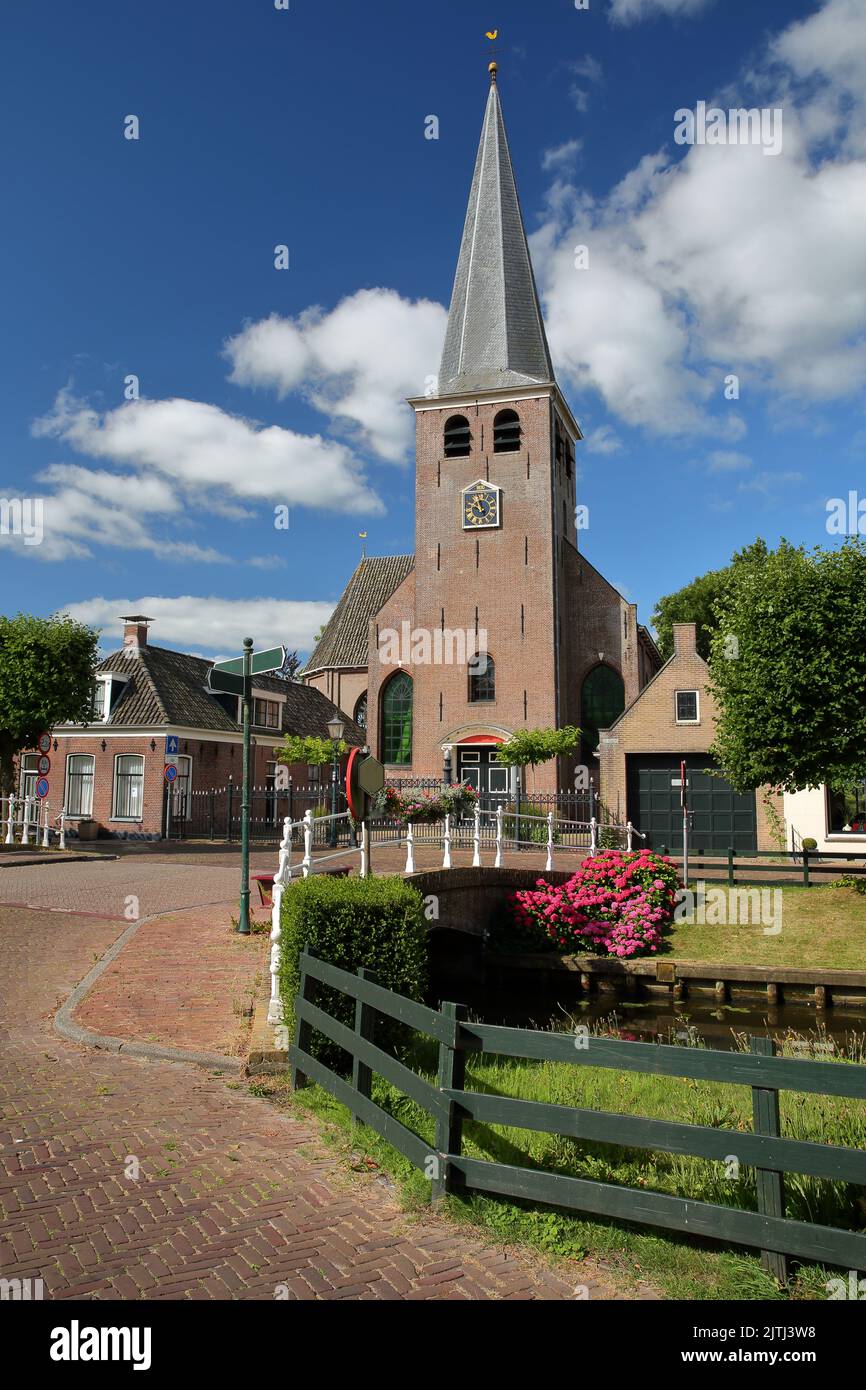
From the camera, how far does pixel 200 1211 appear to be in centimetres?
411

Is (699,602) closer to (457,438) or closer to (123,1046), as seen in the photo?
(457,438)

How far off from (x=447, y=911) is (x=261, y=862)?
6.52m

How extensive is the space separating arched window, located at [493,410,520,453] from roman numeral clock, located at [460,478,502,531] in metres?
1.50

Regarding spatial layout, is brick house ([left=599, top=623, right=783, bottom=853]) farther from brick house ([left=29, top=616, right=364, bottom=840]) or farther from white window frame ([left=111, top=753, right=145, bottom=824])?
white window frame ([left=111, top=753, right=145, bottom=824])

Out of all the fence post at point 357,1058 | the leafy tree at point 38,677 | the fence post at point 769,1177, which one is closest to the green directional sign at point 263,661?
the fence post at point 357,1058

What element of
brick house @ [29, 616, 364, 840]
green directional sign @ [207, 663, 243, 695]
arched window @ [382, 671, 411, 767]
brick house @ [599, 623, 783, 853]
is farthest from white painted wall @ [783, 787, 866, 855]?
green directional sign @ [207, 663, 243, 695]

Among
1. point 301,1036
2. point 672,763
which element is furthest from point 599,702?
point 301,1036

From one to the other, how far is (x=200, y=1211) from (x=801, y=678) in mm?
15662

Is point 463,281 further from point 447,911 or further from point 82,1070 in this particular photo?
point 82,1070

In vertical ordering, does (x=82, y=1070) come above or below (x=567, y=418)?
below

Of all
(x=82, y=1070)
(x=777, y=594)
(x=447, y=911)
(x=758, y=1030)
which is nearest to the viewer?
(x=82, y=1070)

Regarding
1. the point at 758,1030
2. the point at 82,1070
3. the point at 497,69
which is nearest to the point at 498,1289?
the point at 82,1070

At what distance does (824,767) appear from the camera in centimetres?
1772

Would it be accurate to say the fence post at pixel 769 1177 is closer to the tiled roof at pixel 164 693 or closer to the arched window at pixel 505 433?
the tiled roof at pixel 164 693
